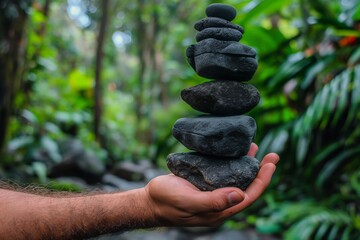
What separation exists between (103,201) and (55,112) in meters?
5.41

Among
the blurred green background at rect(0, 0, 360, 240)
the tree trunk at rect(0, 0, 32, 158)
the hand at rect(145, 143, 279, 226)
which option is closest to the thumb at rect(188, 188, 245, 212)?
the hand at rect(145, 143, 279, 226)

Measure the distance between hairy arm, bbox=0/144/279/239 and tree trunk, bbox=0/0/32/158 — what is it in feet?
9.79

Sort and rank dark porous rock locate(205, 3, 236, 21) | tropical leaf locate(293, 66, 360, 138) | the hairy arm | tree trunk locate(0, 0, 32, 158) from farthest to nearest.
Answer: tree trunk locate(0, 0, 32, 158) < tropical leaf locate(293, 66, 360, 138) < dark porous rock locate(205, 3, 236, 21) < the hairy arm

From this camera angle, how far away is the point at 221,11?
4.78ft

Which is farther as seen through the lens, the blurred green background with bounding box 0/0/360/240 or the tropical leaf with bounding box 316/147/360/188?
the tropical leaf with bounding box 316/147/360/188

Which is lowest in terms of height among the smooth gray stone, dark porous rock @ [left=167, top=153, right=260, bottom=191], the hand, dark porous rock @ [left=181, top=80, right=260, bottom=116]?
the hand

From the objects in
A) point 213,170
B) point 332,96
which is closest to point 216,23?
point 213,170

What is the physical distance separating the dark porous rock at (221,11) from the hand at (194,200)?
0.62 metres

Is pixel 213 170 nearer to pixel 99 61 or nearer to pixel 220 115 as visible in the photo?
pixel 220 115

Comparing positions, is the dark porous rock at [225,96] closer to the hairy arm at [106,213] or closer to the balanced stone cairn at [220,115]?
the balanced stone cairn at [220,115]

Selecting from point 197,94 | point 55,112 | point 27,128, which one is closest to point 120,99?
point 55,112

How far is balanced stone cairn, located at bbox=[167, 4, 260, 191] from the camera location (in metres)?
1.40

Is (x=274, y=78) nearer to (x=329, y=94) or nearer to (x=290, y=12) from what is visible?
(x=329, y=94)

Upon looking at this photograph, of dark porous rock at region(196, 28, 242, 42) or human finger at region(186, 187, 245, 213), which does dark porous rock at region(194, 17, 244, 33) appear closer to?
dark porous rock at region(196, 28, 242, 42)
